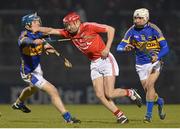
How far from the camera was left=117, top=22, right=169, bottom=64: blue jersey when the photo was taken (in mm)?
15305

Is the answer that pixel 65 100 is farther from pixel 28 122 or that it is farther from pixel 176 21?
pixel 28 122

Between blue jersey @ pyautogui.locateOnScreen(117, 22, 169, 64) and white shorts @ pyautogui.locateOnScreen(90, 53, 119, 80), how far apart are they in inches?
17.8

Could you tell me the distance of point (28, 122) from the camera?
50.0ft

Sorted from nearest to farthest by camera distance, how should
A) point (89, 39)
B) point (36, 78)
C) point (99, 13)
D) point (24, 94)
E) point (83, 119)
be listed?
point (89, 39) < point (36, 78) < point (83, 119) < point (24, 94) < point (99, 13)

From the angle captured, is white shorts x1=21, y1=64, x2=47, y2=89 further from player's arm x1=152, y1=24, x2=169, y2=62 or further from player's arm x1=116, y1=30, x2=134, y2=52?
player's arm x1=152, y1=24, x2=169, y2=62

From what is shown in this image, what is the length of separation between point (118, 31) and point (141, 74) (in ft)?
28.6

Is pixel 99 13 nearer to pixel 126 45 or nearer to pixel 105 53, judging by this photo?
pixel 126 45

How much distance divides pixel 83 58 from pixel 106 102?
911 centimetres

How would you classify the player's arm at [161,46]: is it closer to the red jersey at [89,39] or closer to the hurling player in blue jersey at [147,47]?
the hurling player in blue jersey at [147,47]

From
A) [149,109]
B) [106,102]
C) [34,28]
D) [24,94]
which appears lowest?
[149,109]

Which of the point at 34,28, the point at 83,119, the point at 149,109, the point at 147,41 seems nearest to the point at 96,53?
the point at 147,41

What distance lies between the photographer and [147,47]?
50.9ft

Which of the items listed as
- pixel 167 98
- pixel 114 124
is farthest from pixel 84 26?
pixel 167 98

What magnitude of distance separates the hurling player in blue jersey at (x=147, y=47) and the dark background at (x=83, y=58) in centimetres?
757
